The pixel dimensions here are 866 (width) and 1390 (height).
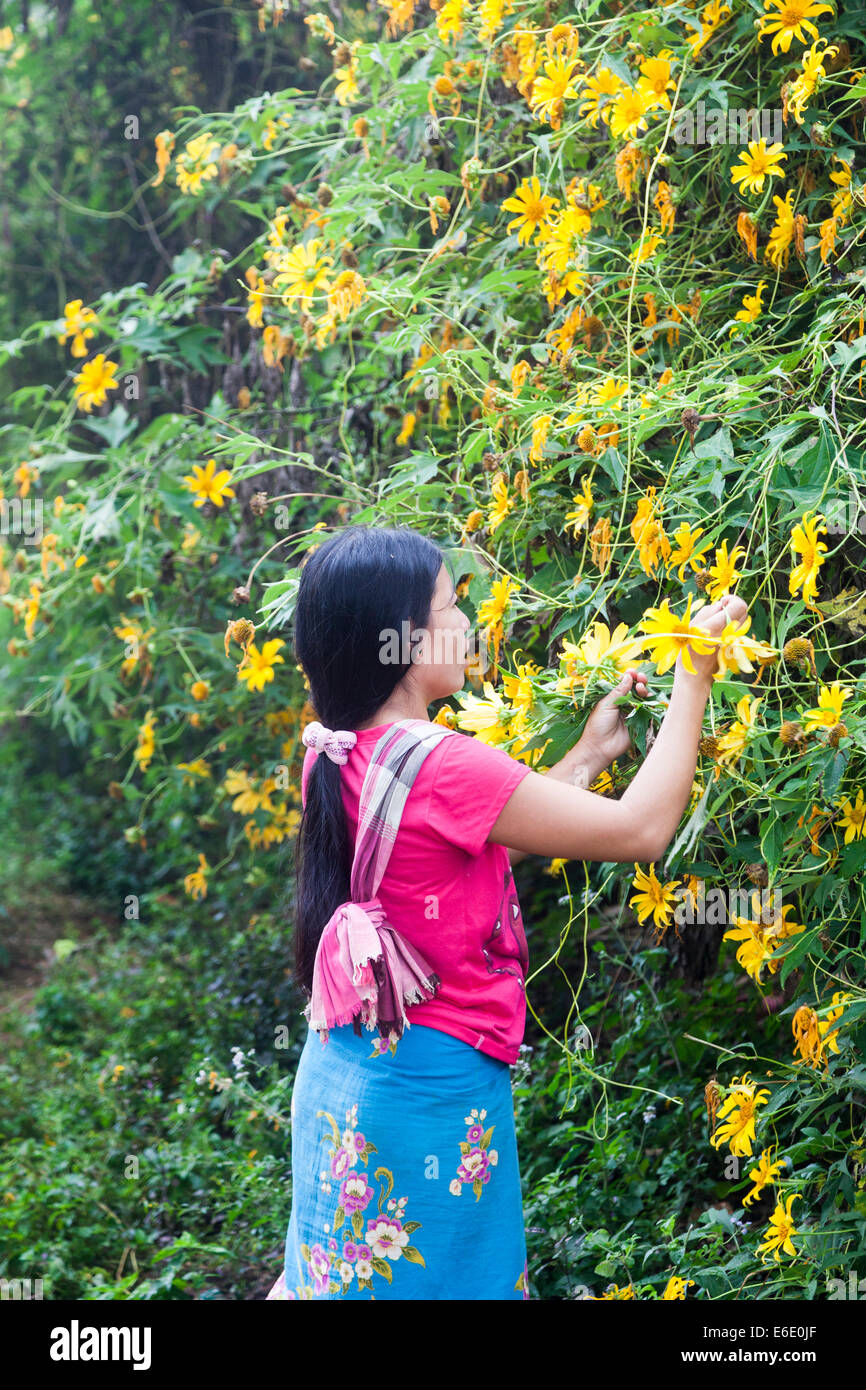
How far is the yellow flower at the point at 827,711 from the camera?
1.33 metres

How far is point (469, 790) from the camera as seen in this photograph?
1.33m

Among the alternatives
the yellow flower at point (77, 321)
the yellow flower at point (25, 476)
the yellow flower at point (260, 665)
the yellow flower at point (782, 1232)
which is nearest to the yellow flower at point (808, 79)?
the yellow flower at point (260, 665)

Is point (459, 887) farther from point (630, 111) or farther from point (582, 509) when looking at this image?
point (630, 111)

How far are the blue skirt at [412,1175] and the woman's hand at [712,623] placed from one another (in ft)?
1.60

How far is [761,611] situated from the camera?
161 centimetres

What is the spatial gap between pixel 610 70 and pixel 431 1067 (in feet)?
4.62

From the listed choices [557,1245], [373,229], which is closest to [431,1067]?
[557,1245]

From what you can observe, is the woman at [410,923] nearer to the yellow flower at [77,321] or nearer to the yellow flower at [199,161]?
the yellow flower at [77,321]

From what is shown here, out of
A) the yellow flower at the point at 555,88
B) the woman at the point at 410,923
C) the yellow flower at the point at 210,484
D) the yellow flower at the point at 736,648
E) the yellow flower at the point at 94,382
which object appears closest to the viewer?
the yellow flower at the point at 736,648

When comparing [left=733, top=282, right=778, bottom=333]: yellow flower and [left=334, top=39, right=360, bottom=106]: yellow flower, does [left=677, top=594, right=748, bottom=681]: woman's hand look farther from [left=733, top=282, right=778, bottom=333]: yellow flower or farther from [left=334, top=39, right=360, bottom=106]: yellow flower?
[left=334, top=39, right=360, bottom=106]: yellow flower

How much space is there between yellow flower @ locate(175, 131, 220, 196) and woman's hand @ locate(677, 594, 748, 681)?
2.02 m

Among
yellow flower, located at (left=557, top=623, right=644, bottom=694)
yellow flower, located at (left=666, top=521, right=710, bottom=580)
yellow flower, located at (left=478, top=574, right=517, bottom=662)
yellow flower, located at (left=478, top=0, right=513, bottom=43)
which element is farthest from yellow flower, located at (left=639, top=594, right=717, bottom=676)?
yellow flower, located at (left=478, top=0, right=513, bottom=43)

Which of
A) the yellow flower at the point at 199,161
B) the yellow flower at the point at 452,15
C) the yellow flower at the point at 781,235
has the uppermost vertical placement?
the yellow flower at the point at 199,161

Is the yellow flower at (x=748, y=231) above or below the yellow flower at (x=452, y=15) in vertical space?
below
